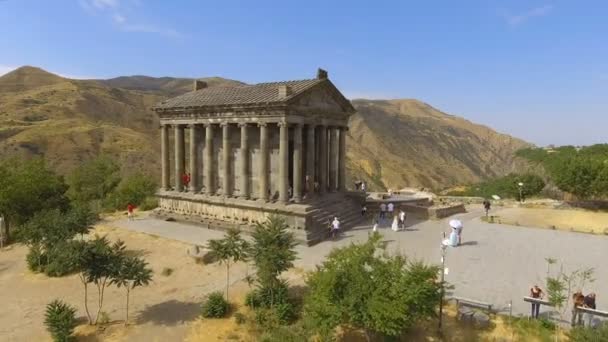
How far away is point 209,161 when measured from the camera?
27250 millimetres

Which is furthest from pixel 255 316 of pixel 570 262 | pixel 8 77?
pixel 8 77

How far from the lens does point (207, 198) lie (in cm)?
2705

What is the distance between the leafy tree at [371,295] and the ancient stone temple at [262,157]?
377 inches

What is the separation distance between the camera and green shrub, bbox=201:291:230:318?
15.7 meters

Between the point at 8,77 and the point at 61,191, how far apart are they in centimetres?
15417

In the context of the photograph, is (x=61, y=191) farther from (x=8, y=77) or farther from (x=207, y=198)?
(x=8, y=77)

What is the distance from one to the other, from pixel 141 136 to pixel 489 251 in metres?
88.2

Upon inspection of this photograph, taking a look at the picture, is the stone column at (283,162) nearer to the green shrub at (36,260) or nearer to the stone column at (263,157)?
the stone column at (263,157)

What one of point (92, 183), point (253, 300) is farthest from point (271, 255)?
point (92, 183)

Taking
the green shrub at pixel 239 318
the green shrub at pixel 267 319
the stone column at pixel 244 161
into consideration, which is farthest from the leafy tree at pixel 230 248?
the stone column at pixel 244 161

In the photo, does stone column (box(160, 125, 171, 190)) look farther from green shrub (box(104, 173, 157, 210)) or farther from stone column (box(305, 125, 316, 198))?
stone column (box(305, 125, 316, 198))

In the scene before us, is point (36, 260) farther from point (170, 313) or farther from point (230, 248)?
point (230, 248)

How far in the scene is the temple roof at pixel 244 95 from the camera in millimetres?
23906

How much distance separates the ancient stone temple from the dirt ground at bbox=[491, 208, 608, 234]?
38.0 ft
